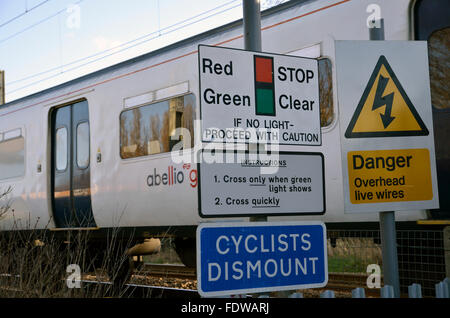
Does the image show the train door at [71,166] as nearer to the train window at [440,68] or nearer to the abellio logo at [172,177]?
the abellio logo at [172,177]

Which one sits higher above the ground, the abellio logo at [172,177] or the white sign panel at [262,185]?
the abellio logo at [172,177]

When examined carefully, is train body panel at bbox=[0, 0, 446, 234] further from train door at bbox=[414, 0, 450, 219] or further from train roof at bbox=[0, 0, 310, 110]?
train door at bbox=[414, 0, 450, 219]

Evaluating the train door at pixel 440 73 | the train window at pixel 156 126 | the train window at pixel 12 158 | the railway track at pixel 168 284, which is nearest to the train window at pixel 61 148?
the train window at pixel 12 158

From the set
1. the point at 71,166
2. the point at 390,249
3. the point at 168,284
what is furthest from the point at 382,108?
the point at 168,284

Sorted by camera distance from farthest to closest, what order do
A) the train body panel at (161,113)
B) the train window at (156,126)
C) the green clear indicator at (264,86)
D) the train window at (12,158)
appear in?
the train window at (12,158)
the train window at (156,126)
the train body panel at (161,113)
the green clear indicator at (264,86)

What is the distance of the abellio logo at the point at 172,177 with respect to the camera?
703cm

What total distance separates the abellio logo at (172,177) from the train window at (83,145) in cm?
179

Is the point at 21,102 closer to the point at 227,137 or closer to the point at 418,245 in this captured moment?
the point at 418,245

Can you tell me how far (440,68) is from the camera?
5.20 m

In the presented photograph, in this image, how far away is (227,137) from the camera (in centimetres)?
306

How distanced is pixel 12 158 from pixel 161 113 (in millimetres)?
4435

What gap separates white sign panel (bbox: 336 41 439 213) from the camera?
328cm

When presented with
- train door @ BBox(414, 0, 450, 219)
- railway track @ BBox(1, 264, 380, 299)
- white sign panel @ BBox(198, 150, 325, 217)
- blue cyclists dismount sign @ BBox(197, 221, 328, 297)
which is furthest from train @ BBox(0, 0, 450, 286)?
blue cyclists dismount sign @ BBox(197, 221, 328, 297)
